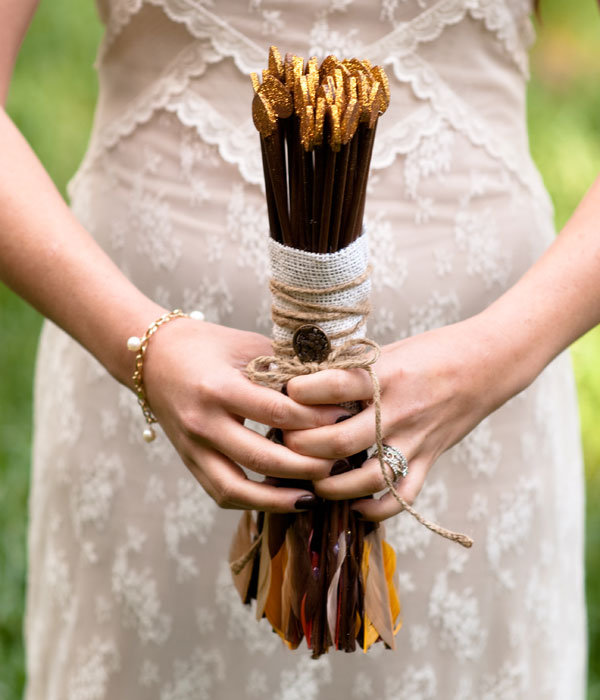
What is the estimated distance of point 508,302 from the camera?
1.13 m

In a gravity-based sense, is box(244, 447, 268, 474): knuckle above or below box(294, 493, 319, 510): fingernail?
above

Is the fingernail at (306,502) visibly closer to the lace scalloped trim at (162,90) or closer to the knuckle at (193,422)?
the knuckle at (193,422)

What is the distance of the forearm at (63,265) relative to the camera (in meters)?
1.12

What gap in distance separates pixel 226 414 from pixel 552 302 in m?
0.42

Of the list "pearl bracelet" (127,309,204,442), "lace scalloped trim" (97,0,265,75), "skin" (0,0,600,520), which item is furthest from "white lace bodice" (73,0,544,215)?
"pearl bracelet" (127,309,204,442)

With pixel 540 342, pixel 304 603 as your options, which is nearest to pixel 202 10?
pixel 540 342

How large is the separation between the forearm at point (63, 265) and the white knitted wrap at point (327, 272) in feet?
0.58

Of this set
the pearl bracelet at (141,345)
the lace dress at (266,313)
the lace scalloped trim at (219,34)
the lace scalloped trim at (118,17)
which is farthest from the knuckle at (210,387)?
the lace scalloped trim at (118,17)

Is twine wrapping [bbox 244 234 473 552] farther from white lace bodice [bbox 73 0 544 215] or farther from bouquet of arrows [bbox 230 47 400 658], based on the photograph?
white lace bodice [bbox 73 0 544 215]

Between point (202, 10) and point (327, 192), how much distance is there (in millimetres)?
478

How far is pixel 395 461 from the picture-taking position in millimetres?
1023

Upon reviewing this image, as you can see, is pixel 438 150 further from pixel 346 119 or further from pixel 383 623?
pixel 383 623

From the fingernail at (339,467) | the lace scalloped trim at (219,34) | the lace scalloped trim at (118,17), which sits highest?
the lace scalloped trim at (118,17)

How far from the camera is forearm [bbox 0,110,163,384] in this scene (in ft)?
3.66
